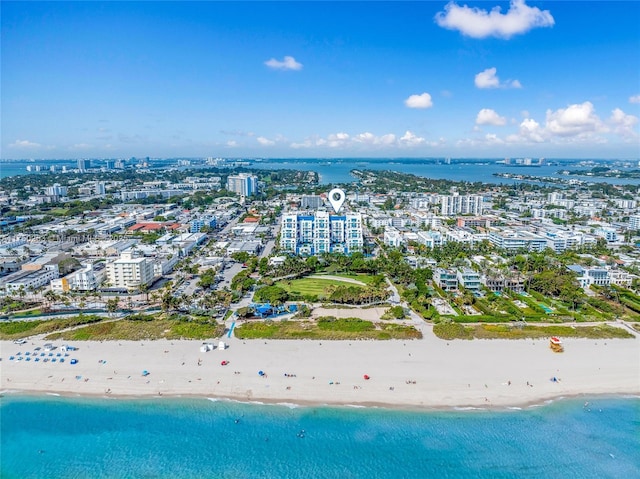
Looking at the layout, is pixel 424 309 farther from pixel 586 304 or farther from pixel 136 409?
pixel 136 409

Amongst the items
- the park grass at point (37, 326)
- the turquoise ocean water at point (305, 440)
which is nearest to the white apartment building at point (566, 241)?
the turquoise ocean water at point (305, 440)

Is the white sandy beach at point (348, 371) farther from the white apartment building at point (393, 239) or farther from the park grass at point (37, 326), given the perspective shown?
the white apartment building at point (393, 239)

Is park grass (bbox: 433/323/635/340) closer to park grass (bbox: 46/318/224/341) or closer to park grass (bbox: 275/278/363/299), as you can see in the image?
park grass (bbox: 275/278/363/299)

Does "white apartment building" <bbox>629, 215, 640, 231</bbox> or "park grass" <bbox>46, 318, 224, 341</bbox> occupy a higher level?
"white apartment building" <bbox>629, 215, 640, 231</bbox>

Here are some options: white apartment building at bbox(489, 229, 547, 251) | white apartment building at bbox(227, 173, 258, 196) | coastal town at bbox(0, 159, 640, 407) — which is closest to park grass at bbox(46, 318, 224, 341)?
coastal town at bbox(0, 159, 640, 407)

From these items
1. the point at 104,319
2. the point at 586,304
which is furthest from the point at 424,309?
the point at 104,319

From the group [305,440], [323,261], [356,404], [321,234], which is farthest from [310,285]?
[305,440]
